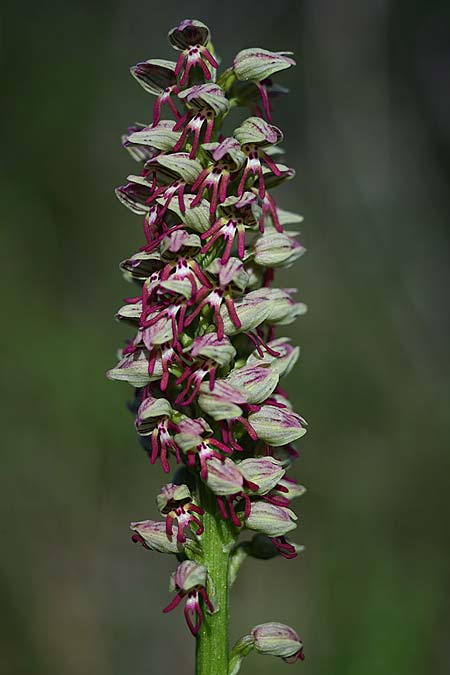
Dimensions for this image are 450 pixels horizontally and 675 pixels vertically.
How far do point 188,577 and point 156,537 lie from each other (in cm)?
20

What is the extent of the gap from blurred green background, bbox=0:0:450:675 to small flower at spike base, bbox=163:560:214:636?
3.29m

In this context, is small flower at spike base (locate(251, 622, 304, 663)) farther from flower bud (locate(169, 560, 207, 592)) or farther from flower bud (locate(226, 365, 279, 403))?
flower bud (locate(226, 365, 279, 403))

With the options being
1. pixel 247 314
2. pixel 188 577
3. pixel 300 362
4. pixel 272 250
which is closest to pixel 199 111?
pixel 272 250

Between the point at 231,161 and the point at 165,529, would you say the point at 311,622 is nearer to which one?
the point at 165,529

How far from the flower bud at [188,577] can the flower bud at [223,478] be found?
286mm

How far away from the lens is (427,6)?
48.7 ft

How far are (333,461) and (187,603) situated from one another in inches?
220

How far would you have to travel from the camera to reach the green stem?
304cm

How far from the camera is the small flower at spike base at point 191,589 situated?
2.86 m

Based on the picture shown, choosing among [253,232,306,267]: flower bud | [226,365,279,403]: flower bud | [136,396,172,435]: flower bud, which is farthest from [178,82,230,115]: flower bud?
[136,396,172,435]: flower bud

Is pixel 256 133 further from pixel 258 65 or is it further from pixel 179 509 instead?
pixel 179 509

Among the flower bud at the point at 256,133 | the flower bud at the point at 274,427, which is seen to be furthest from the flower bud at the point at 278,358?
the flower bud at the point at 256,133

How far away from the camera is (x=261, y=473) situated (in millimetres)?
2949

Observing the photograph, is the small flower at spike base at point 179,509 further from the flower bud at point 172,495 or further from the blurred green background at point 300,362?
the blurred green background at point 300,362
